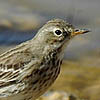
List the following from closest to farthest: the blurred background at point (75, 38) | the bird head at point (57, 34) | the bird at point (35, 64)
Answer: the bird at point (35, 64) < the bird head at point (57, 34) < the blurred background at point (75, 38)

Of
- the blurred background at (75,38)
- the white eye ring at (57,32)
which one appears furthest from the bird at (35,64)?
the blurred background at (75,38)

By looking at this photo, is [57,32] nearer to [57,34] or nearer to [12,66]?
[57,34]

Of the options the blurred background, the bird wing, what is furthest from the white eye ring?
the blurred background

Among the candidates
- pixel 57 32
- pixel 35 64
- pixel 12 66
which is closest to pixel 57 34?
pixel 57 32

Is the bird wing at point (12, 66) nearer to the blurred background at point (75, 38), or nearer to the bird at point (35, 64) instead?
the bird at point (35, 64)

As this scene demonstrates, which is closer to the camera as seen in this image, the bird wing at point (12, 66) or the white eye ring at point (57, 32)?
the bird wing at point (12, 66)

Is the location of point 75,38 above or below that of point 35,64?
above
